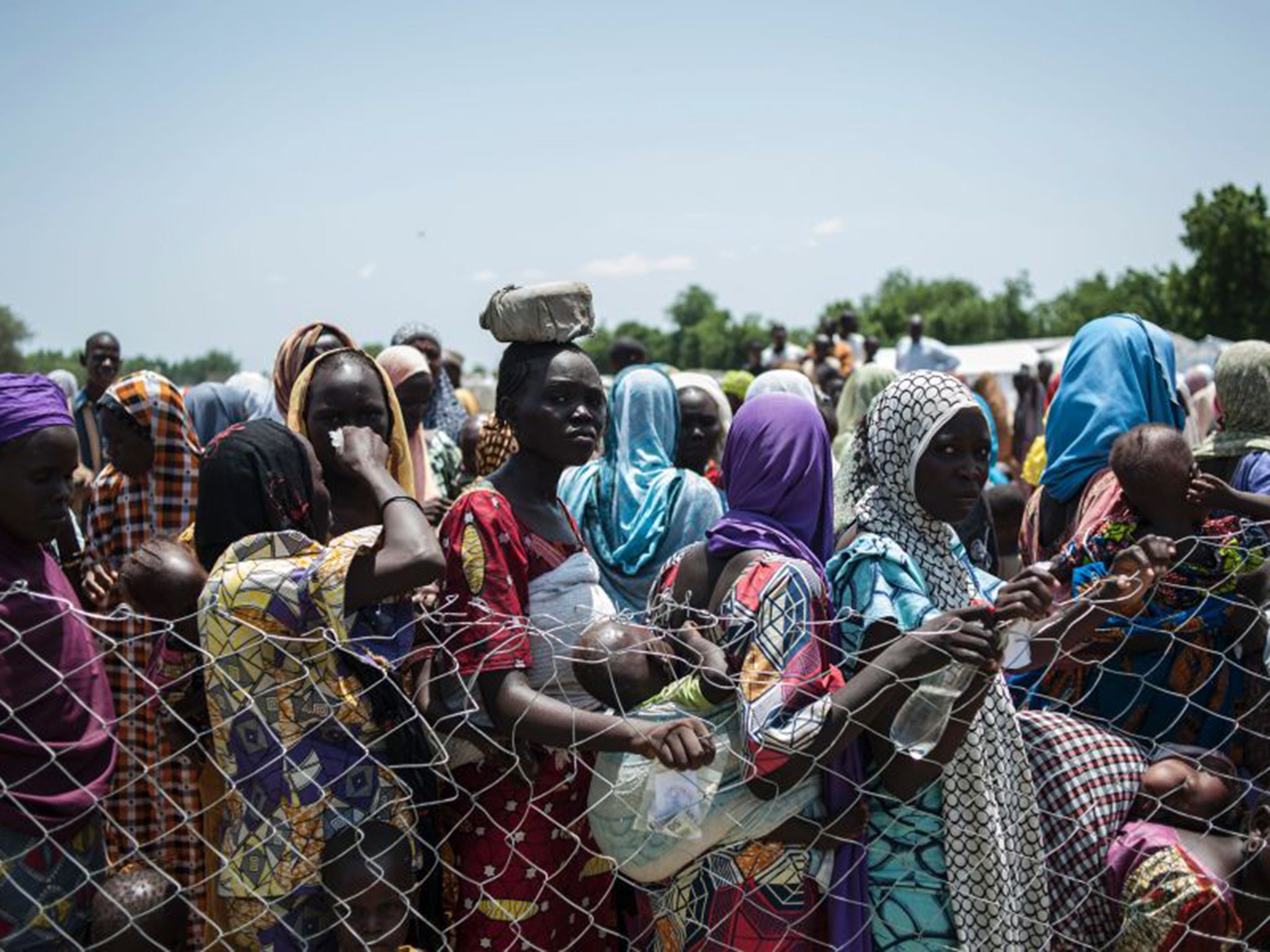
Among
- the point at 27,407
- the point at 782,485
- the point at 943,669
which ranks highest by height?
the point at 27,407

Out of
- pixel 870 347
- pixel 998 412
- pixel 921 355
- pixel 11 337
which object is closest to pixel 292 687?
pixel 998 412

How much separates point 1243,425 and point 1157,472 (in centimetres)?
114

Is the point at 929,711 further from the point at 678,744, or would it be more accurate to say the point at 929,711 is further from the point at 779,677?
the point at 678,744

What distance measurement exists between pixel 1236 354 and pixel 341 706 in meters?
3.80

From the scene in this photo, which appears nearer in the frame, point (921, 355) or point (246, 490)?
point (246, 490)

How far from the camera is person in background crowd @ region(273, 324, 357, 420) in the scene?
407 centimetres

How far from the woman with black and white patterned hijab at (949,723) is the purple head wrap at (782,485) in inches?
5.0

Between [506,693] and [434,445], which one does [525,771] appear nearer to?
[506,693]

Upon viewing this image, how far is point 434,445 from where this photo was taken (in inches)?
252

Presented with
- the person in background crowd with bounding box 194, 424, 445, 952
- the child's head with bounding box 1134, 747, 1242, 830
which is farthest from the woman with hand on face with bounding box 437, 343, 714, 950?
the child's head with bounding box 1134, 747, 1242, 830

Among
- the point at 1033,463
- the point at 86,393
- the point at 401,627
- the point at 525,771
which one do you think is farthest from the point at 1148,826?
the point at 86,393

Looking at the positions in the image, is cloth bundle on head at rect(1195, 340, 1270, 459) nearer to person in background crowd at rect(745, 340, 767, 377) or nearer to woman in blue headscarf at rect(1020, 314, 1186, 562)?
woman in blue headscarf at rect(1020, 314, 1186, 562)

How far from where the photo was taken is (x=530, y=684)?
2.87 meters

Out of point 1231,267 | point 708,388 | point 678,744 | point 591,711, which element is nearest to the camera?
point 678,744
